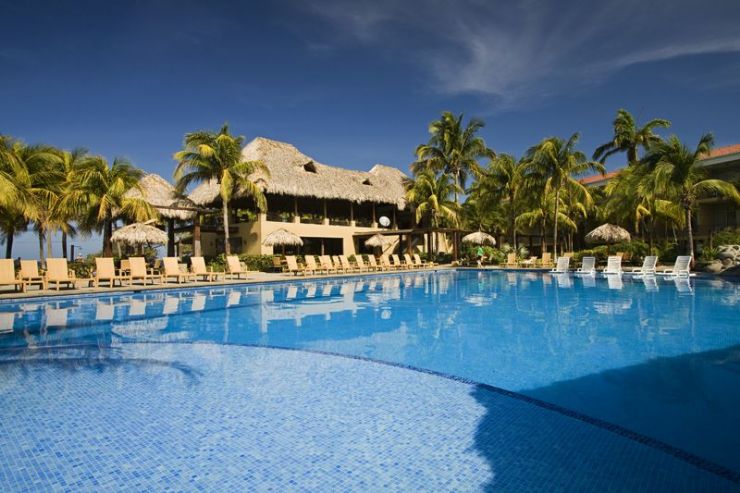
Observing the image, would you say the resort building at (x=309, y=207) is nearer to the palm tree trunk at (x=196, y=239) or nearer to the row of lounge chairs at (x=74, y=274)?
the palm tree trunk at (x=196, y=239)

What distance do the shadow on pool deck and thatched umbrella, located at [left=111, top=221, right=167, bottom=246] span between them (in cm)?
1709

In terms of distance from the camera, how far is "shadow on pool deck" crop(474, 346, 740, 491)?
2434 millimetres

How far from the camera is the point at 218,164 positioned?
19.1m

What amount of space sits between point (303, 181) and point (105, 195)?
9417mm

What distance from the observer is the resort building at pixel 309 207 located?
2197 centimetres

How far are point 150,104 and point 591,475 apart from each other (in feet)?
65.5

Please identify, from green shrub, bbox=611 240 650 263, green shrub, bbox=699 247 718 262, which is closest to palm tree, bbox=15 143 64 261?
green shrub, bbox=611 240 650 263

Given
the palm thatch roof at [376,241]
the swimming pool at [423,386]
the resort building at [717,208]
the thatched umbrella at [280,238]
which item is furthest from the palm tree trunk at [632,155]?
the thatched umbrella at [280,238]

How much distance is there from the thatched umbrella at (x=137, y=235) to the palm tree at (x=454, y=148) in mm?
16227

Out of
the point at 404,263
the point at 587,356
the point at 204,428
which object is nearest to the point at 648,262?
the point at 404,263

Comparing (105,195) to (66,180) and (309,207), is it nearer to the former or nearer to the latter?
(66,180)

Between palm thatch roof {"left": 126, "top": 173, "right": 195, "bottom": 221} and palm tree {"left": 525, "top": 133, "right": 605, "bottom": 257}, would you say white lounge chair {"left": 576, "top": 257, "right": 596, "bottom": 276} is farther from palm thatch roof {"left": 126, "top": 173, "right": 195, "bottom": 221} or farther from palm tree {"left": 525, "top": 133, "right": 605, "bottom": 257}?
palm thatch roof {"left": 126, "top": 173, "right": 195, "bottom": 221}

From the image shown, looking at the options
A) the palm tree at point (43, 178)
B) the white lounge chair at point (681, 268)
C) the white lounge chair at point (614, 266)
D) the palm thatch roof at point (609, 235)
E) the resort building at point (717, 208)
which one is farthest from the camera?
the resort building at point (717, 208)

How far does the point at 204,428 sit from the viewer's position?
10.4 feet
